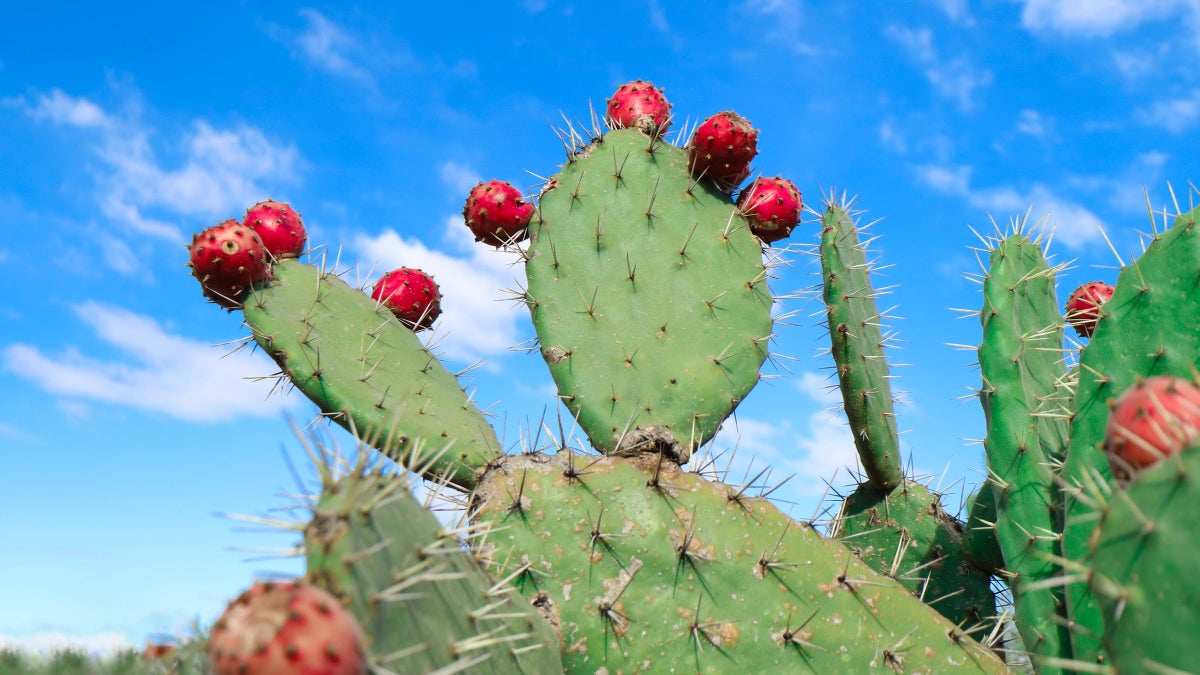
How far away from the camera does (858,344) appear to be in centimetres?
280

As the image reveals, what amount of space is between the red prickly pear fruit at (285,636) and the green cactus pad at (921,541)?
238cm

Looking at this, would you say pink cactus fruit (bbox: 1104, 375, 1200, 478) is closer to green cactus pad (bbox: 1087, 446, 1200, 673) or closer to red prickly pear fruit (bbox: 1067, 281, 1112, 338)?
green cactus pad (bbox: 1087, 446, 1200, 673)

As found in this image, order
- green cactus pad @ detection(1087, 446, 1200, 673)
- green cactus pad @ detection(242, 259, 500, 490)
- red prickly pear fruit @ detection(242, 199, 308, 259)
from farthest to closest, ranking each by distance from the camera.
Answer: red prickly pear fruit @ detection(242, 199, 308, 259) < green cactus pad @ detection(242, 259, 500, 490) < green cactus pad @ detection(1087, 446, 1200, 673)

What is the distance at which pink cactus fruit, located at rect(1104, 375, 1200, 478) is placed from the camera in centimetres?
117

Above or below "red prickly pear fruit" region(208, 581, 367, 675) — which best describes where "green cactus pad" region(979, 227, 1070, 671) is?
above

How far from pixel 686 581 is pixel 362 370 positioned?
1.13 metres

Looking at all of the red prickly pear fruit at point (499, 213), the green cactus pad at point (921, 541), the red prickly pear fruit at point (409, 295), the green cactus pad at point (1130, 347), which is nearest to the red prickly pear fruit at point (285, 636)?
the green cactus pad at point (1130, 347)

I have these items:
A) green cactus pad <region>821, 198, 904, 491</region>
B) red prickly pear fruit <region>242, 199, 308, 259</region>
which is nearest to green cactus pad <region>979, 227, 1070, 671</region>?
green cactus pad <region>821, 198, 904, 491</region>

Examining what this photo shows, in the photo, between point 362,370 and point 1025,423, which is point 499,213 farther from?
point 1025,423

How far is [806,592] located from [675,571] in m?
0.31

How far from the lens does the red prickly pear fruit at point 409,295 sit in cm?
298

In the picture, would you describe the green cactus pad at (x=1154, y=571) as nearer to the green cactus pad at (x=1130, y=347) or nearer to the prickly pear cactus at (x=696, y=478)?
the prickly pear cactus at (x=696, y=478)

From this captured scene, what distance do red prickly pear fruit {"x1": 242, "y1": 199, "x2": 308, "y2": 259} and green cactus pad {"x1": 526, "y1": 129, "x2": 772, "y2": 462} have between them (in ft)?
2.43

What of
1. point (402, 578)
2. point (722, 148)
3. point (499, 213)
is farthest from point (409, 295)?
point (402, 578)
